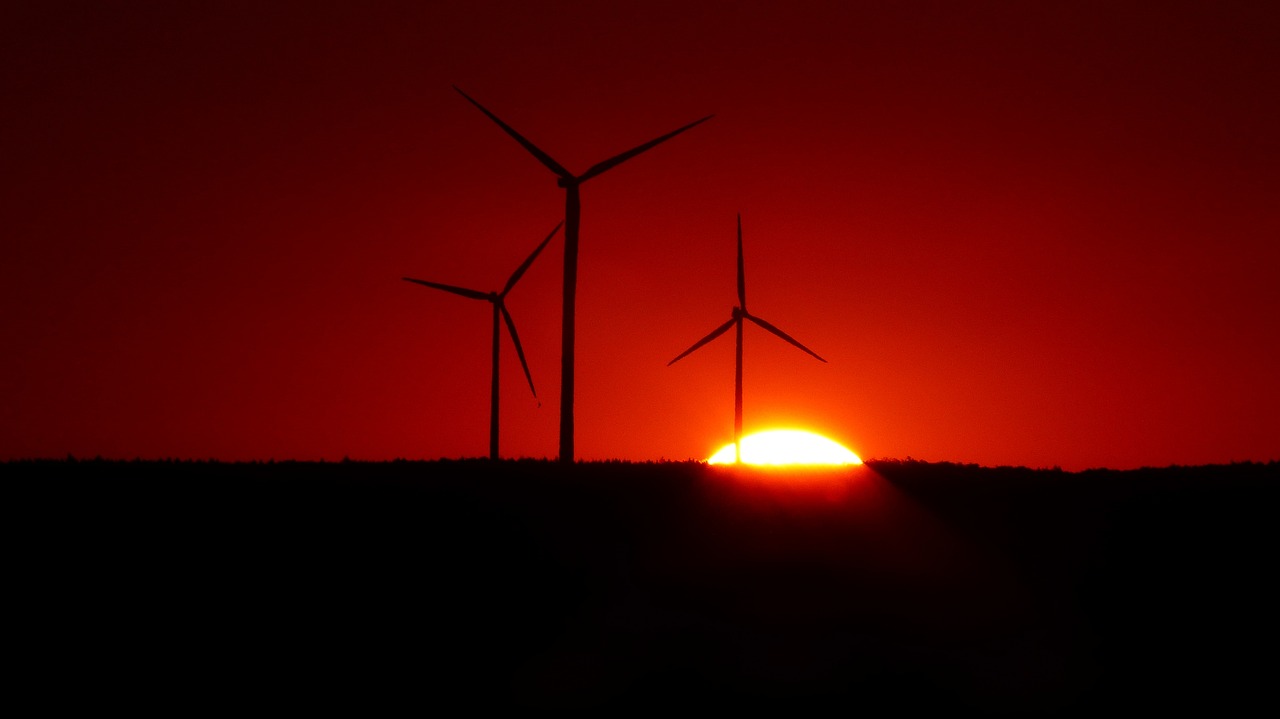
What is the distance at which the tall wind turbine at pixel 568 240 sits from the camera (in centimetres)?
5162

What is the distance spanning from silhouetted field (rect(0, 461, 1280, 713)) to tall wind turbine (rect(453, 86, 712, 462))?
6.43 feet

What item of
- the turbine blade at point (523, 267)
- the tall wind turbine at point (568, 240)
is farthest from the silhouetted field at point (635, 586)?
the turbine blade at point (523, 267)

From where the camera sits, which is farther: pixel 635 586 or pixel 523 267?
pixel 523 267

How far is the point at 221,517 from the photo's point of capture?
43.5m

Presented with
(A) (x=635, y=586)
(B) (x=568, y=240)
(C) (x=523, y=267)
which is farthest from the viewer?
(C) (x=523, y=267)

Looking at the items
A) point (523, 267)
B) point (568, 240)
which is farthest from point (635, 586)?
point (523, 267)

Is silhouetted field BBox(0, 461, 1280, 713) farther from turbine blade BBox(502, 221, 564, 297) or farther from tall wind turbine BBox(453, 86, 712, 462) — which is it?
turbine blade BBox(502, 221, 564, 297)

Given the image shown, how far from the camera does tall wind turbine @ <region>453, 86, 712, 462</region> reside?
5162 cm

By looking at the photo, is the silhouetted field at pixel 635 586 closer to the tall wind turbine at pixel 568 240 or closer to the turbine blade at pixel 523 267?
the tall wind turbine at pixel 568 240

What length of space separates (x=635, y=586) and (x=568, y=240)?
1923cm

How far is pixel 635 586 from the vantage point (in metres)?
40.3

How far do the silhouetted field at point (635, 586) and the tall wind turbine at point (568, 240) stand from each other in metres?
1.96

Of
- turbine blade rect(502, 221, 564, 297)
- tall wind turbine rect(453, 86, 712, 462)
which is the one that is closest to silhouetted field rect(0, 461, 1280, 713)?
tall wind turbine rect(453, 86, 712, 462)

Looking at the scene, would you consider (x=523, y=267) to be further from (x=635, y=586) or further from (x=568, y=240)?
(x=635, y=586)
